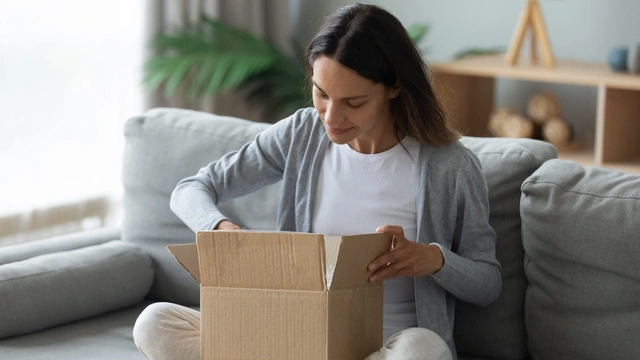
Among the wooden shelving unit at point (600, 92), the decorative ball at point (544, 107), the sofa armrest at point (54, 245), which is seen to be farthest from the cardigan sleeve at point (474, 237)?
the decorative ball at point (544, 107)

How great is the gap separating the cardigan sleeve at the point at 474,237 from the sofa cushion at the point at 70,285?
0.74m

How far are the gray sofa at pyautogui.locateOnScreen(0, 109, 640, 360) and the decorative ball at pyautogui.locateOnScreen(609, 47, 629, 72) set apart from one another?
118cm

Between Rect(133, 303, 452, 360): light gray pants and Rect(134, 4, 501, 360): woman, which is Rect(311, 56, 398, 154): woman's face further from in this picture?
Rect(133, 303, 452, 360): light gray pants

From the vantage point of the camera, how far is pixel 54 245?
2.10 meters

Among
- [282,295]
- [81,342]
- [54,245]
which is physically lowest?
[81,342]

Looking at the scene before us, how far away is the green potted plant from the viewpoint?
318 centimetres

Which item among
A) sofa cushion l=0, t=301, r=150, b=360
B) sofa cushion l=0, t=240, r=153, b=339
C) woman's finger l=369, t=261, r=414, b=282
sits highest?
woman's finger l=369, t=261, r=414, b=282

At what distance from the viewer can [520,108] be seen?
11.1 feet

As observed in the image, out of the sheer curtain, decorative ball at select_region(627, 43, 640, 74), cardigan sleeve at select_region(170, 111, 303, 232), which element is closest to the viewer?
cardigan sleeve at select_region(170, 111, 303, 232)

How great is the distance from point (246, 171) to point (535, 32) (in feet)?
5.25

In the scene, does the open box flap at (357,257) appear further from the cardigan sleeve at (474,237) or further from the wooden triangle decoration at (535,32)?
the wooden triangle decoration at (535,32)

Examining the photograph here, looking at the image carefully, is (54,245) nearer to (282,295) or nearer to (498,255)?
(282,295)

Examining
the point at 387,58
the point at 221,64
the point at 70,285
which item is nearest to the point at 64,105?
the point at 221,64

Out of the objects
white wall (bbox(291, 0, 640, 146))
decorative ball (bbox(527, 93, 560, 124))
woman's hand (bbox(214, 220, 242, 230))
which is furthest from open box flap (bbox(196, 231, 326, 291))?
white wall (bbox(291, 0, 640, 146))
